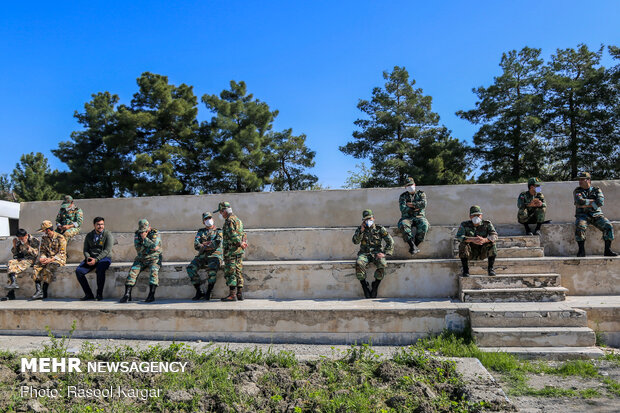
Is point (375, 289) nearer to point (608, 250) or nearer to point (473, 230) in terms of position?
point (473, 230)

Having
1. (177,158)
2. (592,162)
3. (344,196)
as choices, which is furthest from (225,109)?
(592,162)

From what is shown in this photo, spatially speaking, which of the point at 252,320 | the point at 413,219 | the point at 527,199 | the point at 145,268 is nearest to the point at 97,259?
the point at 145,268

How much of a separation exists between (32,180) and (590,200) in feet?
141

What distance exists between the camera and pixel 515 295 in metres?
6.98

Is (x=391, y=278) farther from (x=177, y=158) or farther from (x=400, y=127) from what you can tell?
(x=177, y=158)

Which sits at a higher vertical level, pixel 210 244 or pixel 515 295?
pixel 210 244

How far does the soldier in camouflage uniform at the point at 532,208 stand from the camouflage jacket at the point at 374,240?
122 inches

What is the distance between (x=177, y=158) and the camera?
2484 centimetres

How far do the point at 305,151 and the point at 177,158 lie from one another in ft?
24.7

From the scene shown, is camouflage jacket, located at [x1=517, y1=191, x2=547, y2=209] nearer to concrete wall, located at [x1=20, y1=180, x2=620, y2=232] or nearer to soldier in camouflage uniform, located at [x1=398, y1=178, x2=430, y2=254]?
concrete wall, located at [x1=20, y1=180, x2=620, y2=232]

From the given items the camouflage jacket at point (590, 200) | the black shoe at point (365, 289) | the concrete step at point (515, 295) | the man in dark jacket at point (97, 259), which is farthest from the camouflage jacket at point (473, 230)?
the man in dark jacket at point (97, 259)

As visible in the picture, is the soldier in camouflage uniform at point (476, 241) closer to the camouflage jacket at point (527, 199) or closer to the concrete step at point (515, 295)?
the concrete step at point (515, 295)

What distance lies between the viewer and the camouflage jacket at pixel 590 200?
8.52m

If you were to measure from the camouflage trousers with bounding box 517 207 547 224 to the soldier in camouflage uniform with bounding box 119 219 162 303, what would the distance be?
295 inches
